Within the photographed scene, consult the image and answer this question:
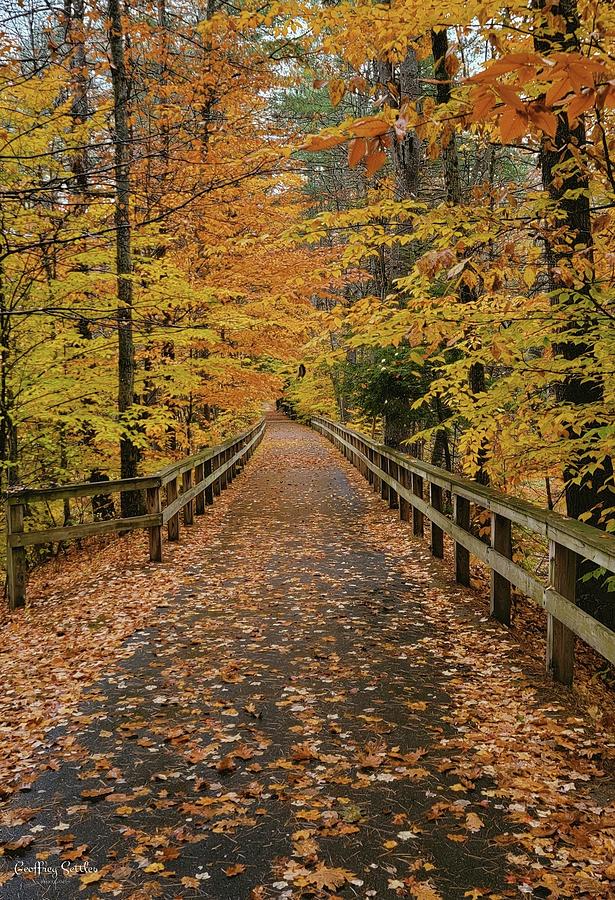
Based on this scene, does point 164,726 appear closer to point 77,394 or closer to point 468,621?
point 468,621

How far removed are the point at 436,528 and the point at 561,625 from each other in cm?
386

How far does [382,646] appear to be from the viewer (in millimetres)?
5340

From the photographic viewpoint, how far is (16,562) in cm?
714

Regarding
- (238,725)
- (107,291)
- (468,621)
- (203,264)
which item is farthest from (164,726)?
(203,264)

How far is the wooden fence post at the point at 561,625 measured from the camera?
4195mm

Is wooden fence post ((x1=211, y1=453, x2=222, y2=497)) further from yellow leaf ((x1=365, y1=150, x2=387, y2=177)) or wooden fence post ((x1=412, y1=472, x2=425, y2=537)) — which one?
yellow leaf ((x1=365, y1=150, x2=387, y2=177))

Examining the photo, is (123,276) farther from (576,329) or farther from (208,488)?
(576,329)

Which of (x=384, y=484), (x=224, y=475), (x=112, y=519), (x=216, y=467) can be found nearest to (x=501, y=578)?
(x=112, y=519)

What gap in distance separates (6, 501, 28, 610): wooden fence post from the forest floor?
0.99 feet

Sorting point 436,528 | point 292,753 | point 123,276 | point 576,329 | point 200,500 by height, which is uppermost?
point 123,276

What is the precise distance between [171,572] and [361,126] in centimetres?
690

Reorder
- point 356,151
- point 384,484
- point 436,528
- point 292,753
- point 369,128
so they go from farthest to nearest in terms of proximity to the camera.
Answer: point 384,484 < point 436,528 < point 292,753 < point 356,151 < point 369,128

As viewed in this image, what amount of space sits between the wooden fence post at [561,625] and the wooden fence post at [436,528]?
363cm

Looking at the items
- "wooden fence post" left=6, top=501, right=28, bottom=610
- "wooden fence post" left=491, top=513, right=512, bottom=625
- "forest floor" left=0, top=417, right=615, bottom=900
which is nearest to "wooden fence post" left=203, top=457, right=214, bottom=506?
"wooden fence post" left=6, top=501, right=28, bottom=610
